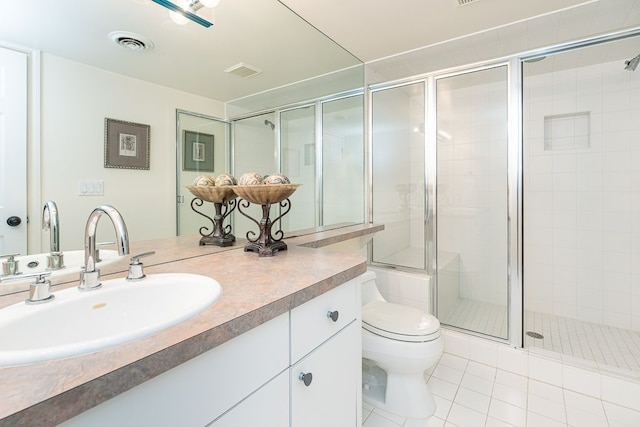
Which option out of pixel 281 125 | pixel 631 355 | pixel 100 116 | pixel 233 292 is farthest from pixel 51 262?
pixel 631 355

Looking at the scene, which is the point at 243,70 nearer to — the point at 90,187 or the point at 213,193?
the point at 213,193

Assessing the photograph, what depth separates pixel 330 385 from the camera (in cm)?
99

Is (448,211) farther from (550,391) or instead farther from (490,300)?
(550,391)

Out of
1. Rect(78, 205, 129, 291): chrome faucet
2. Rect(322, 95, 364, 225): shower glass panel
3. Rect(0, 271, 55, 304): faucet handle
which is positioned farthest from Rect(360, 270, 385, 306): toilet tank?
Rect(0, 271, 55, 304): faucet handle

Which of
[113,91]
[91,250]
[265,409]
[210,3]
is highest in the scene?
[210,3]

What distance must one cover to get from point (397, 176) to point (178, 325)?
240 centimetres

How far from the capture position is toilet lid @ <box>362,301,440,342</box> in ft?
5.04

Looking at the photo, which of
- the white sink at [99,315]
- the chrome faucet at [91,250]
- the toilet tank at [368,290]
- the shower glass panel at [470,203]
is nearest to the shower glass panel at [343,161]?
the toilet tank at [368,290]

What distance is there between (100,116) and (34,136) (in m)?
0.18

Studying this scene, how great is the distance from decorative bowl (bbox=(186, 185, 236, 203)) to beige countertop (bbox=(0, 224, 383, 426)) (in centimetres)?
19

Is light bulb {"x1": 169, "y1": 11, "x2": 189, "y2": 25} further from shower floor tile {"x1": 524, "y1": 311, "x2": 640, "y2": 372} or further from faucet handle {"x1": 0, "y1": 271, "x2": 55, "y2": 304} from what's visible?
shower floor tile {"x1": 524, "y1": 311, "x2": 640, "y2": 372}

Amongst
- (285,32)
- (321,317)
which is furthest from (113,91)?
(285,32)

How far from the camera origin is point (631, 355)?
80.7 inches

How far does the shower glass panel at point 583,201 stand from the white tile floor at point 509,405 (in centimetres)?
50
